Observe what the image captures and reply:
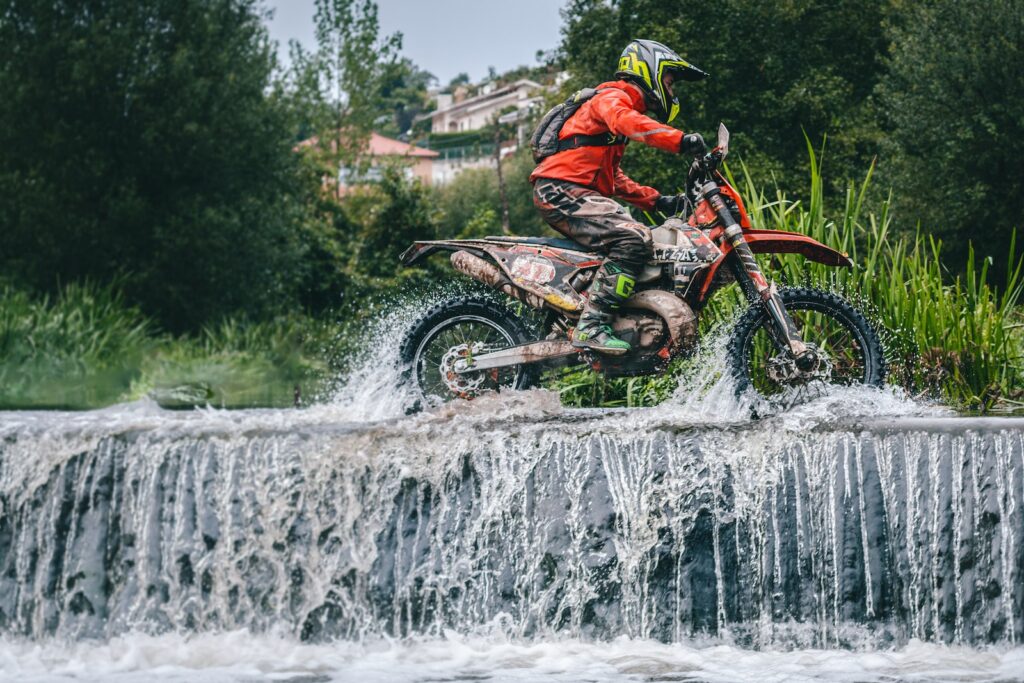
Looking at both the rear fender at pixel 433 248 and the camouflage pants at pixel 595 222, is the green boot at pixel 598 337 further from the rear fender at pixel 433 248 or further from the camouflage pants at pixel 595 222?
the rear fender at pixel 433 248

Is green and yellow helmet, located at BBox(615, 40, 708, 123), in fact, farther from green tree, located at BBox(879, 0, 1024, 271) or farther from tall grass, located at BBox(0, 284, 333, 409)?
green tree, located at BBox(879, 0, 1024, 271)

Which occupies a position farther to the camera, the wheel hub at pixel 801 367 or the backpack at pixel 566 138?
the backpack at pixel 566 138

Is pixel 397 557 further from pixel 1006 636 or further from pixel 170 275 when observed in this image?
pixel 170 275

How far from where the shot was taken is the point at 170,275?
25.9 meters

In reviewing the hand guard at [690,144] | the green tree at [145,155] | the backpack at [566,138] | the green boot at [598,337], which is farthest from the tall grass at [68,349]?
the hand guard at [690,144]

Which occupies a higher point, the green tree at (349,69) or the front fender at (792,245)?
the green tree at (349,69)

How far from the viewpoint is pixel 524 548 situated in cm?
622

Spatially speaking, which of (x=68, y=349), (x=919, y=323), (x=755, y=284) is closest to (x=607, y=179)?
(x=755, y=284)

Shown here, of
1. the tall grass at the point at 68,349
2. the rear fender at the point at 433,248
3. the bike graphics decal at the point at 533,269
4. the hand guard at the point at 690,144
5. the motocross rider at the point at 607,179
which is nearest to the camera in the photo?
the hand guard at the point at 690,144

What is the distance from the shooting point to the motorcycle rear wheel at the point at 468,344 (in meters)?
7.19

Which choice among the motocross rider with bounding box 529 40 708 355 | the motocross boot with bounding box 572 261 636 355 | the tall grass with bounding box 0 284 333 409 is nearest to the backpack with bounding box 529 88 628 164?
the motocross rider with bounding box 529 40 708 355

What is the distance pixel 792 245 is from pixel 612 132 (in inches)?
44.5

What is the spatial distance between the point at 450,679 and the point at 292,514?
133 centimetres

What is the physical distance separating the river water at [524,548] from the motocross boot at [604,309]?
42 centimetres
